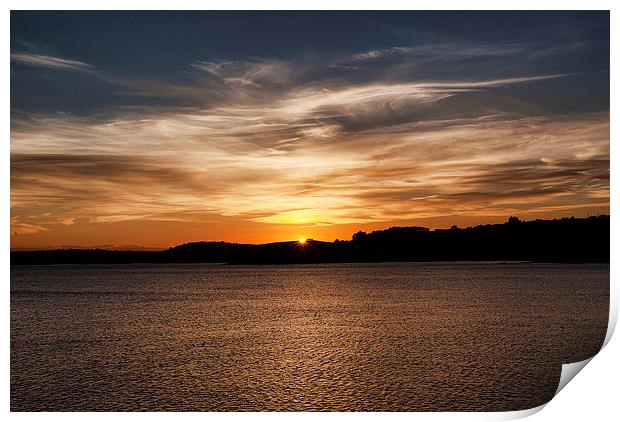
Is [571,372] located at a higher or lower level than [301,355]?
higher

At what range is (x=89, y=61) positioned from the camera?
9.74 metres

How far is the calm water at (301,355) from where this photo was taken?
7.18m

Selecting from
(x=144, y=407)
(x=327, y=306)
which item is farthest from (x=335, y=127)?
(x=327, y=306)

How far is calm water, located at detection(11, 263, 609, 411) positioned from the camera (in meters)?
7.18

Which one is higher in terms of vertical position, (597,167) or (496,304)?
(597,167)

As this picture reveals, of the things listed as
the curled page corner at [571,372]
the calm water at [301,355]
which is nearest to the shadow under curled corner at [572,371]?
the curled page corner at [571,372]

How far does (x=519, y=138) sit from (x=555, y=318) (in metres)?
4.90

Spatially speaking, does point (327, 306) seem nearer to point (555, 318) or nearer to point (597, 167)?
point (555, 318)

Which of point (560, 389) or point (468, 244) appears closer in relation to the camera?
point (560, 389)

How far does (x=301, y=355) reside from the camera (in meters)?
10.3
